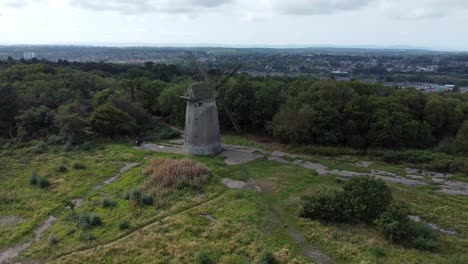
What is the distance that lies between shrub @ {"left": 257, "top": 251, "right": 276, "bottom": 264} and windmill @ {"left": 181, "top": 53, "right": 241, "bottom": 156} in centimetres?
1693

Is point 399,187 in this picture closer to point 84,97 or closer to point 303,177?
point 303,177

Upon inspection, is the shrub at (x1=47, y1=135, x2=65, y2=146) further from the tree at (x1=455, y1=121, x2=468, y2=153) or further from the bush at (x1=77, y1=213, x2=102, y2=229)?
the tree at (x1=455, y1=121, x2=468, y2=153)

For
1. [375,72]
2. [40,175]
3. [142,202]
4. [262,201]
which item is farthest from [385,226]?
[375,72]

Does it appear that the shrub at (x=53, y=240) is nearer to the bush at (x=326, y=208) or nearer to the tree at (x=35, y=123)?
the bush at (x=326, y=208)

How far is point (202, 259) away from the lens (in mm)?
15438

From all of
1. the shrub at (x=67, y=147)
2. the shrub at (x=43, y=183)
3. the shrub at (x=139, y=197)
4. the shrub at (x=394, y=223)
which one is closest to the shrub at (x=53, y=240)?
the shrub at (x=139, y=197)

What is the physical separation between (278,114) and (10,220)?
24.4 m

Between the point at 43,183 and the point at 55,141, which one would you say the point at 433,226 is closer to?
the point at 43,183

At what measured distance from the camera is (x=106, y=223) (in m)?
20.0

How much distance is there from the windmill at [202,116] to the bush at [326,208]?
537 inches

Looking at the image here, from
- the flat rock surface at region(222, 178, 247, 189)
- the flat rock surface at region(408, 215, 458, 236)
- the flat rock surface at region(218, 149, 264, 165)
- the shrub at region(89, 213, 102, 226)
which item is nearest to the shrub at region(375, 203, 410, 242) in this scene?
the flat rock surface at region(408, 215, 458, 236)

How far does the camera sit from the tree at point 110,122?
3884cm

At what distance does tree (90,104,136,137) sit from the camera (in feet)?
127

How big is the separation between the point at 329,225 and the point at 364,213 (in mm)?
1945
